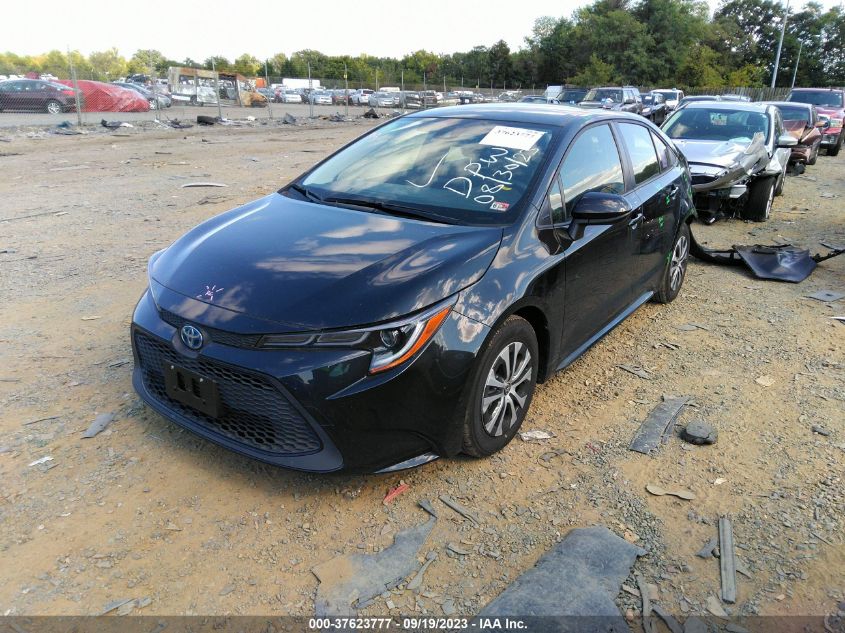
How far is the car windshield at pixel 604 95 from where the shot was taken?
80.8ft

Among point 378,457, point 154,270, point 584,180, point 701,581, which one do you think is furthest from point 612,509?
point 154,270

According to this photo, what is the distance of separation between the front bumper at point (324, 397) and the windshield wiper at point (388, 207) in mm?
792

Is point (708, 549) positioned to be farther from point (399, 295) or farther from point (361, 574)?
point (399, 295)

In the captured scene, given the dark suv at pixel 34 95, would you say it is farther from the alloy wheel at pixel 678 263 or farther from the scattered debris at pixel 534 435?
the scattered debris at pixel 534 435

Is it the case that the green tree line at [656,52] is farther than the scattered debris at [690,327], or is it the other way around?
the green tree line at [656,52]

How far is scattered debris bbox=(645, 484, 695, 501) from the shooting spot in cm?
296

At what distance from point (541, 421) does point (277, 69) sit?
304 ft

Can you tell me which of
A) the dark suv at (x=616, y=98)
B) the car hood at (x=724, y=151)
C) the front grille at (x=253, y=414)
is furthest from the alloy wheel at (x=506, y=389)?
the dark suv at (x=616, y=98)

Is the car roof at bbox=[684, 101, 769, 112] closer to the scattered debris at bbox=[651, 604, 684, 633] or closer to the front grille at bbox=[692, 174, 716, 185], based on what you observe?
the front grille at bbox=[692, 174, 716, 185]

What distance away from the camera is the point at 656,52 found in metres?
62.7

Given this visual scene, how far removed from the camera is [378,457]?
2639mm

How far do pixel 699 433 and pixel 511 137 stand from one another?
201 centimetres

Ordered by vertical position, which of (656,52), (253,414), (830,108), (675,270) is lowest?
(675,270)

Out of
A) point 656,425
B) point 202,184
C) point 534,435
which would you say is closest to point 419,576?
point 534,435
